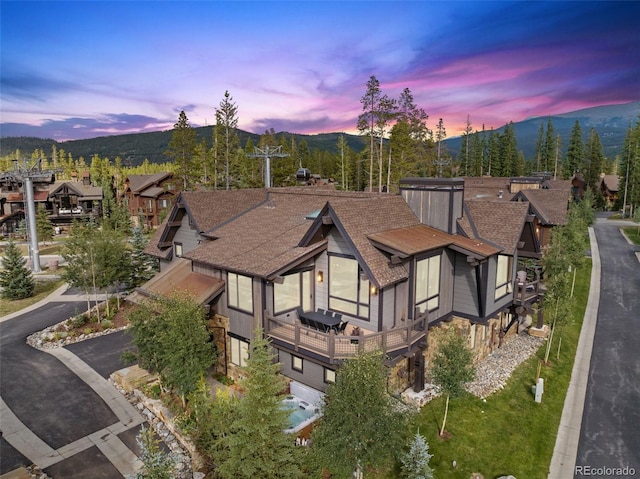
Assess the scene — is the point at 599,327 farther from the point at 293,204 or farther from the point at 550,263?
the point at 293,204

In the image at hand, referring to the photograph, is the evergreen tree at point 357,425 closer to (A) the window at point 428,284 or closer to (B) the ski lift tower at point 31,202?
(A) the window at point 428,284

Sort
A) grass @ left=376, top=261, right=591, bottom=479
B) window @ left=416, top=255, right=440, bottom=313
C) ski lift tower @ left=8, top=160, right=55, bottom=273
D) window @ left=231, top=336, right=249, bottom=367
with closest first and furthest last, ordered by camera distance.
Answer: grass @ left=376, top=261, right=591, bottom=479 < window @ left=416, top=255, right=440, bottom=313 < window @ left=231, top=336, right=249, bottom=367 < ski lift tower @ left=8, top=160, right=55, bottom=273

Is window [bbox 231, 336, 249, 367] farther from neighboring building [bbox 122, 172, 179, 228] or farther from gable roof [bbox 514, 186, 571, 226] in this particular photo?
neighboring building [bbox 122, 172, 179, 228]

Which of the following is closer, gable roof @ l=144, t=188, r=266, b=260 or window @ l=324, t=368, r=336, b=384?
window @ l=324, t=368, r=336, b=384

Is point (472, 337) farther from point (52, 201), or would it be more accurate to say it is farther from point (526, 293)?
point (52, 201)

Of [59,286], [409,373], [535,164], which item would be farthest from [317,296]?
[535,164]

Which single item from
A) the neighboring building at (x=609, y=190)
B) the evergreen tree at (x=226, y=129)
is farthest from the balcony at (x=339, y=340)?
the neighboring building at (x=609, y=190)

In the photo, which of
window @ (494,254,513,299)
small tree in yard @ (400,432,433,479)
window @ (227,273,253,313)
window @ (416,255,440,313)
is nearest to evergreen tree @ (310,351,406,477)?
small tree in yard @ (400,432,433,479)
